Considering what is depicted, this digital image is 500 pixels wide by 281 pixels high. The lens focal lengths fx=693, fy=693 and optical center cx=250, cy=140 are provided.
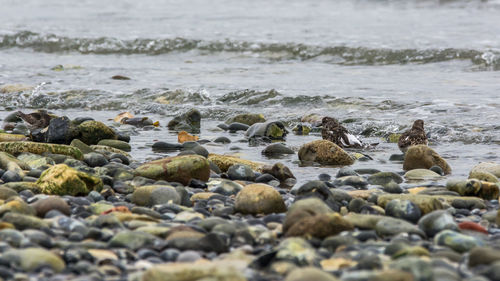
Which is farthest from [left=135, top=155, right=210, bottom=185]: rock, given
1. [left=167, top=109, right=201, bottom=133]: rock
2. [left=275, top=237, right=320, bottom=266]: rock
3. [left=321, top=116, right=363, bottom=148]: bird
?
[left=167, top=109, right=201, bottom=133]: rock

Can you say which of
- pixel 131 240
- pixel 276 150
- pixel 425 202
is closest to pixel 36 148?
pixel 276 150

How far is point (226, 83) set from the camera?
10.7 meters

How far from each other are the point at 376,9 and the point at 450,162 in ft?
50.5

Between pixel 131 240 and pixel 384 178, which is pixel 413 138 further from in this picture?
pixel 131 240

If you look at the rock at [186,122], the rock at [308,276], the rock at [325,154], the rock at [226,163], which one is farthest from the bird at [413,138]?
the rock at [308,276]

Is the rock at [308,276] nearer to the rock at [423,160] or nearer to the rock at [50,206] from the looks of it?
the rock at [50,206]

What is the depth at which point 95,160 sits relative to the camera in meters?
5.31

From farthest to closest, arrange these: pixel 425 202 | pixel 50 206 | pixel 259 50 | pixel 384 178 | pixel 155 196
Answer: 1. pixel 259 50
2. pixel 384 178
3. pixel 155 196
4. pixel 425 202
5. pixel 50 206

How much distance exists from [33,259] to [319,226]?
51.4 inches

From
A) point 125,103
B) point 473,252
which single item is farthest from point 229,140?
point 473,252

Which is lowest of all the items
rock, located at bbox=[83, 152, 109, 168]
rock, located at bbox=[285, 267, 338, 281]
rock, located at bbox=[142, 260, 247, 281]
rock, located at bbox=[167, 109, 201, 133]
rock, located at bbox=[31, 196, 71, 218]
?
rock, located at bbox=[167, 109, 201, 133]

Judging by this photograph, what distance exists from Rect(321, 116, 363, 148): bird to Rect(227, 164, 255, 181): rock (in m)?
1.74

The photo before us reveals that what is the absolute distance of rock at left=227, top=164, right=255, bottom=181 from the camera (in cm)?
514

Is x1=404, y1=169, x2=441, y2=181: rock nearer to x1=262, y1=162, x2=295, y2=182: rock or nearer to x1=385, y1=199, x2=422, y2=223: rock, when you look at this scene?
x1=262, y1=162, x2=295, y2=182: rock
